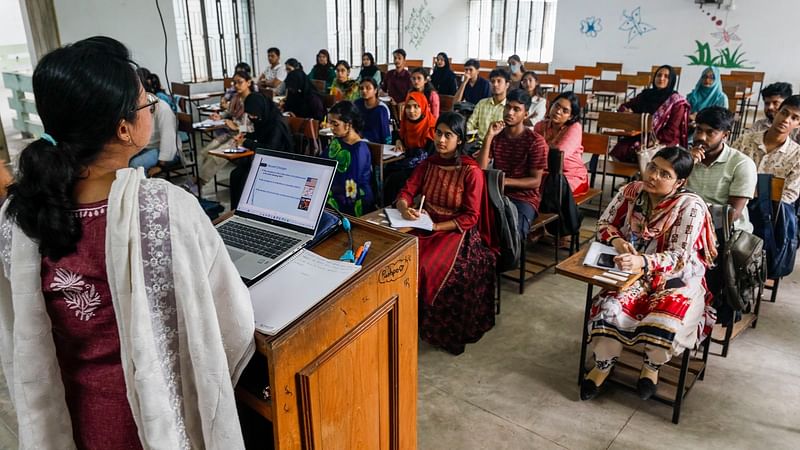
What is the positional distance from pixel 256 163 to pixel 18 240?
2.15 feet

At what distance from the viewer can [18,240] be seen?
2.80 ft

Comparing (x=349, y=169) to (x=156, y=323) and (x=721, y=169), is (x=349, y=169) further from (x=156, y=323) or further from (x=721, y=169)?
(x=156, y=323)

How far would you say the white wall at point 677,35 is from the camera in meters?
8.34

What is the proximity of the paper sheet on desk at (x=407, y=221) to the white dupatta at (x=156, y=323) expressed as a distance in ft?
5.30

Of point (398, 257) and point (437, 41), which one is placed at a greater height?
point (437, 41)

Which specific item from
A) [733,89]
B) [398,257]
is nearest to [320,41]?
[733,89]

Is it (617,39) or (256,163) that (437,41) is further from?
(256,163)

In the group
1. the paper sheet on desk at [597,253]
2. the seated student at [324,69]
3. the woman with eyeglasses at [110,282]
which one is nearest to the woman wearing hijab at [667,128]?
the paper sheet on desk at [597,253]

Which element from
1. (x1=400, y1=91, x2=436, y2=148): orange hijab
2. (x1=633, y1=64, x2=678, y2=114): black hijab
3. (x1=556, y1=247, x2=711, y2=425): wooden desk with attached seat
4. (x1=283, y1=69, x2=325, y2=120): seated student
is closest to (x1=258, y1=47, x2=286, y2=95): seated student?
(x1=283, y1=69, x2=325, y2=120): seated student

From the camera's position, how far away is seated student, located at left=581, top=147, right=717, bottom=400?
2.10 meters

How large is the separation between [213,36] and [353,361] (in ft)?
26.4

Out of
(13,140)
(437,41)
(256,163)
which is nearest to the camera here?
(256,163)

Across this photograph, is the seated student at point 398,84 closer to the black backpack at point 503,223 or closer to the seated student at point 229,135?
the seated student at point 229,135

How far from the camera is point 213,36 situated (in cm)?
811
